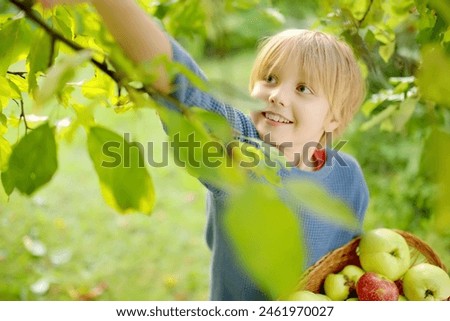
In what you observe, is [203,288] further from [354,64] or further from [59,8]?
[59,8]

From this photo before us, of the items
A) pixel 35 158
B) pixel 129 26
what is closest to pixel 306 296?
pixel 129 26

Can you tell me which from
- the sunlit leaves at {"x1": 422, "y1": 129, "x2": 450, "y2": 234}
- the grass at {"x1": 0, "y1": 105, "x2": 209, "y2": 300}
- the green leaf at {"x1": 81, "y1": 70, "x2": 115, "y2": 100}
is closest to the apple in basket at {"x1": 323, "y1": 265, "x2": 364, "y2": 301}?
the green leaf at {"x1": 81, "y1": 70, "x2": 115, "y2": 100}

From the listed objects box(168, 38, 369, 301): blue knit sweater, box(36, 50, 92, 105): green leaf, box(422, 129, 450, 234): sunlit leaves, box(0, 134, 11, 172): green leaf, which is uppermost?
box(422, 129, 450, 234): sunlit leaves

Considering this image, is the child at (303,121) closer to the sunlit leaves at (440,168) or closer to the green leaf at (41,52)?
the green leaf at (41,52)

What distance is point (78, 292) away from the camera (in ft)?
5.34

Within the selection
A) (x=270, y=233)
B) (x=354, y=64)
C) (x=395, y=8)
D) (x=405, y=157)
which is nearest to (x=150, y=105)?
(x=270, y=233)

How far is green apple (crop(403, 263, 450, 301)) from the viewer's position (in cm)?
82

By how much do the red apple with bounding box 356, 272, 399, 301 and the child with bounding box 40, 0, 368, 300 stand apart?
9cm

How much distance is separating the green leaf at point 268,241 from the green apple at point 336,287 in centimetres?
65

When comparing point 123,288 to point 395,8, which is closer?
point 395,8

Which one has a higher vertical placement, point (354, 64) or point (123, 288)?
point (354, 64)

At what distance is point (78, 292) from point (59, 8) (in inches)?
49.3

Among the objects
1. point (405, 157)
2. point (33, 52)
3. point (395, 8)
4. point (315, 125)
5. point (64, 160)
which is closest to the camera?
point (33, 52)

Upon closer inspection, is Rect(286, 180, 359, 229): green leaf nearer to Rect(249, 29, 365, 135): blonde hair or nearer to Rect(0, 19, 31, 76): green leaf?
Rect(0, 19, 31, 76): green leaf
